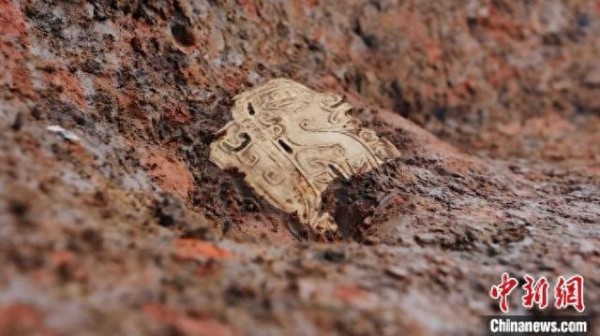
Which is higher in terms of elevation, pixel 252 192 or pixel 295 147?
pixel 295 147

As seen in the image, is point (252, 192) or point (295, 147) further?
point (295, 147)

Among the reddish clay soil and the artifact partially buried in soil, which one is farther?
the artifact partially buried in soil

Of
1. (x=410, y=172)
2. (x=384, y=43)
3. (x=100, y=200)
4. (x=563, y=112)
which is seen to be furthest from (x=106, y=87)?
(x=563, y=112)

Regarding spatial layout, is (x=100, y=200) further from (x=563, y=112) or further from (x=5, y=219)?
(x=563, y=112)

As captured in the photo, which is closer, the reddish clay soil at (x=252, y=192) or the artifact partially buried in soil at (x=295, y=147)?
the reddish clay soil at (x=252, y=192)
